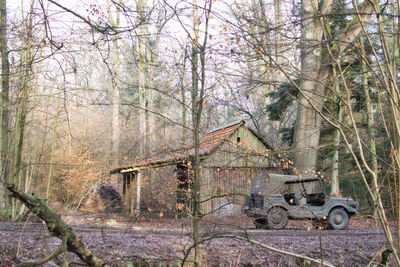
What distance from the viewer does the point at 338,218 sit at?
13.2 meters

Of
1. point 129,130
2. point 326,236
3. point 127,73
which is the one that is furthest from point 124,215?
point 127,73

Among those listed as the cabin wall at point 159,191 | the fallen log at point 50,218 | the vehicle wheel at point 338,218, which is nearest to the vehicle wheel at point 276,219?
the vehicle wheel at point 338,218

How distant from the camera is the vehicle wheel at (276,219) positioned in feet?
40.5

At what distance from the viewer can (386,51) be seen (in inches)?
122

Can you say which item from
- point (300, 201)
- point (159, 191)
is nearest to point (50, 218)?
point (300, 201)

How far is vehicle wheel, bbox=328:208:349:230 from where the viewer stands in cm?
1301

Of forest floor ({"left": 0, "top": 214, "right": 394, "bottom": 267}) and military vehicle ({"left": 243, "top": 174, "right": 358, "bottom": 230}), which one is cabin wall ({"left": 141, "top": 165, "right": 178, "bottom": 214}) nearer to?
military vehicle ({"left": 243, "top": 174, "right": 358, "bottom": 230})

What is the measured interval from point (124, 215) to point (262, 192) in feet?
22.7

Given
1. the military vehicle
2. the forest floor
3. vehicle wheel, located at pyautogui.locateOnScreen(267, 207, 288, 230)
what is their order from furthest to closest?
the military vehicle, vehicle wheel, located at pyautogui.locateOnScreen(267, 207, 288, 230), the forest floor

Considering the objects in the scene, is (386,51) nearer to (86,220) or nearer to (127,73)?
(86,220)

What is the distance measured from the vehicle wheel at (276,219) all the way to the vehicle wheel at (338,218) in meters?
1.74

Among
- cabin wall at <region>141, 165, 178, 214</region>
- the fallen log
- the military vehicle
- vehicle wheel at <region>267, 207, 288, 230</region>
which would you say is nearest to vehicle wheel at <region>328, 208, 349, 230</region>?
the military vehicle

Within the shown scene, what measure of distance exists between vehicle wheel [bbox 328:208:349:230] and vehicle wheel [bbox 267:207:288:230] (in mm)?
1743

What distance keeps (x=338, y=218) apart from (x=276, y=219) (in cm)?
240
